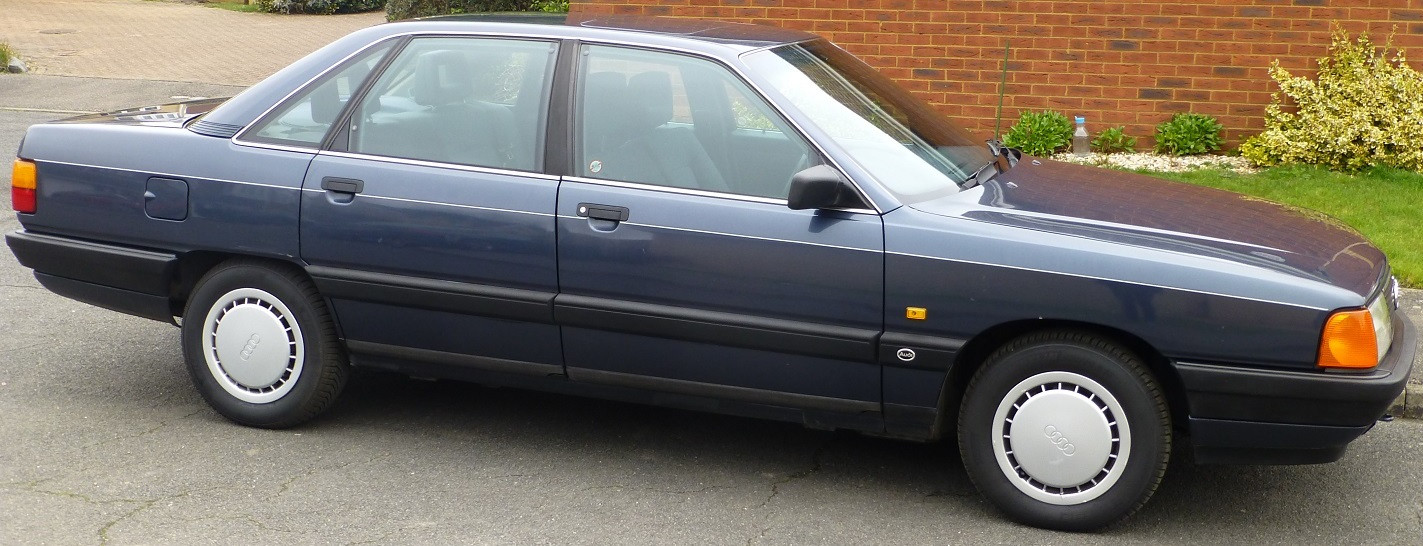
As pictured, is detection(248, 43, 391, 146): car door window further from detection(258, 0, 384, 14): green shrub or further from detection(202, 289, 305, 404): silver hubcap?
detection(258, 0, 384, 14): green shrub

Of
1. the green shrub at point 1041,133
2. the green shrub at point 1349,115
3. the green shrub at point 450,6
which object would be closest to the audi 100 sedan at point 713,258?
the green shrub at point 1349,115

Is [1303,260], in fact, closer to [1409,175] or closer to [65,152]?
[65,152]

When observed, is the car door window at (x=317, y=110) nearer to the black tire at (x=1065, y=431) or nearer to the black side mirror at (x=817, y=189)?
the black side mirror at (x=817, y=189)

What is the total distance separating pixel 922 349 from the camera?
4031 mm

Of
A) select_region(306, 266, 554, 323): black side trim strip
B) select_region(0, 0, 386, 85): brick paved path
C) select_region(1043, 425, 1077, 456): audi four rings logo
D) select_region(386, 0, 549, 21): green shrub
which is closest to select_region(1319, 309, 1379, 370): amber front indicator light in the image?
select_region(1043, 425, 1077, 456): audi four rings logo

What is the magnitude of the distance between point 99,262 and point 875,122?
2.82 m

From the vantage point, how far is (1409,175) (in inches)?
342

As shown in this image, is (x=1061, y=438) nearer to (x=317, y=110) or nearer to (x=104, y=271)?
(x=317, y=110)

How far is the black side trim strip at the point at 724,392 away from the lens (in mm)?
4211

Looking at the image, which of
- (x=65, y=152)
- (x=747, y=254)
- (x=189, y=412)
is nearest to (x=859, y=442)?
(x=747, y=254)

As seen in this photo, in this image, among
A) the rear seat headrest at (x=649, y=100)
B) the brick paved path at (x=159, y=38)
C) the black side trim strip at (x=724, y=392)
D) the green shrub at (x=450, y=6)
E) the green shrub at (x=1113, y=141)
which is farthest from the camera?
the brick paved path at (x=159, y=38)

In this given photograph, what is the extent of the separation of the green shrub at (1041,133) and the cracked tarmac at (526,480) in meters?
4.92

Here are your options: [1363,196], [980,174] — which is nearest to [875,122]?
[980,174]

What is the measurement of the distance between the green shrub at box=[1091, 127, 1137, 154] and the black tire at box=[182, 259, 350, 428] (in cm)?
669
